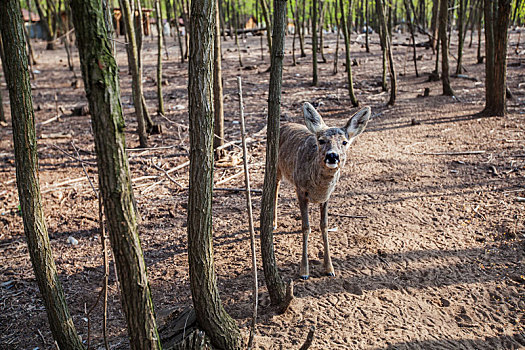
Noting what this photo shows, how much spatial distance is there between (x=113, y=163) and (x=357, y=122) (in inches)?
130

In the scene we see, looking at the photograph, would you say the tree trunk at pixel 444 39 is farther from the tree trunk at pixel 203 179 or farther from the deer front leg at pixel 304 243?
the tree trunk at pixel 203 179

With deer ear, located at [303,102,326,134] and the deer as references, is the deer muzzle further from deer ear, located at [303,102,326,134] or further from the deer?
deer ear, located at [303,102,326,134]

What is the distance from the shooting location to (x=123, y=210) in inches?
94.7

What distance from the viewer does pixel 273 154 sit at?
3.95 meters

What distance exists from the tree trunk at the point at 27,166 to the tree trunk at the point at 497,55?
9.68 m

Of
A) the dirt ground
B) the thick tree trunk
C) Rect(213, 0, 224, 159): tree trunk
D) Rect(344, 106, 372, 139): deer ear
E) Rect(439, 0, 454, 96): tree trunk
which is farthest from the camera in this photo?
Rect(439, 0, 454, 96): tree trunk

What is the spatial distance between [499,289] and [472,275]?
12.9 inches

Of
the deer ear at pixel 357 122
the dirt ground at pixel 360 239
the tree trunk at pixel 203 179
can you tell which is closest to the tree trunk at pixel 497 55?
the dirt ground at pixel 360 239

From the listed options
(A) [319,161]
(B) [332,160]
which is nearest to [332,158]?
(B) [332,160]

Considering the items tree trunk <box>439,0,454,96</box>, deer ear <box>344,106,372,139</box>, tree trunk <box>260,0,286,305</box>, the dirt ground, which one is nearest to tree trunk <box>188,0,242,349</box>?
the dirt ground

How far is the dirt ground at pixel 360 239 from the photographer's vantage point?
169 inches

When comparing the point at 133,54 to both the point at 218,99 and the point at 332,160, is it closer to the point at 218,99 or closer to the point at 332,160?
the point at 218,99

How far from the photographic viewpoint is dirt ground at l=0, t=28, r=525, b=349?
Result: 4.30 m

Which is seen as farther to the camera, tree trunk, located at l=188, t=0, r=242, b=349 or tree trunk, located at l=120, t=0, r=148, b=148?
tree trunk, located at l=120, t=0, r=148, b=148
